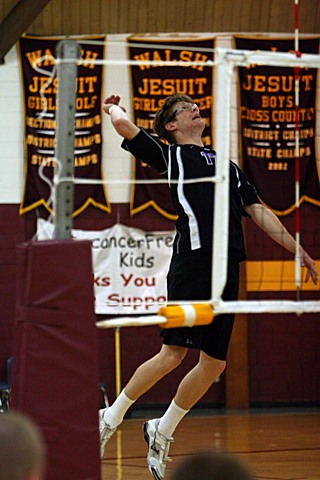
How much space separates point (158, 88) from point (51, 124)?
54.0 inches

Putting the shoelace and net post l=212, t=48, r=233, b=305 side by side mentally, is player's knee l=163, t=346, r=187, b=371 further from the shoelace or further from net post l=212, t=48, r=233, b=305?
net post l=212, t=48, r=233, b=305

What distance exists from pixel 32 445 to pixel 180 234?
13.4 ft

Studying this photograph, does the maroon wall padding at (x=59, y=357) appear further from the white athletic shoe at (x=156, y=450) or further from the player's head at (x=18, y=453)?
the player's head at (x=18, y=453)

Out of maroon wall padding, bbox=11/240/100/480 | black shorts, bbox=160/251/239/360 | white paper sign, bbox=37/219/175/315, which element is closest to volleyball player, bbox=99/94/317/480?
black shorts, bbox=160/251/239/360

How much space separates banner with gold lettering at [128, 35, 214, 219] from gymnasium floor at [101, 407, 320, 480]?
259cm

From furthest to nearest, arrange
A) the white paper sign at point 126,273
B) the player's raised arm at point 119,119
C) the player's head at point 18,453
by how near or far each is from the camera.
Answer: the white paper sign at point 126,273
the player's raised arm at point 119,119
the player's head at point 18,453

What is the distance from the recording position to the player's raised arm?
5.36 meters

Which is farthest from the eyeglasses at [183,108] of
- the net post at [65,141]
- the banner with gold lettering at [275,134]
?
the banner with gold lettering at [275,134]

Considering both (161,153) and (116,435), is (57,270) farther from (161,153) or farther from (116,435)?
(116,435)

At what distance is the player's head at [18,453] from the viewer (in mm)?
1887

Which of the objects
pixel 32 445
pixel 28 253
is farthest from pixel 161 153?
pixel 32 445

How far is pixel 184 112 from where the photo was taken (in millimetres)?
6273

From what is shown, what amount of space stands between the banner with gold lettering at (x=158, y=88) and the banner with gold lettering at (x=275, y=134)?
44 cm

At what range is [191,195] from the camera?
594 cm
